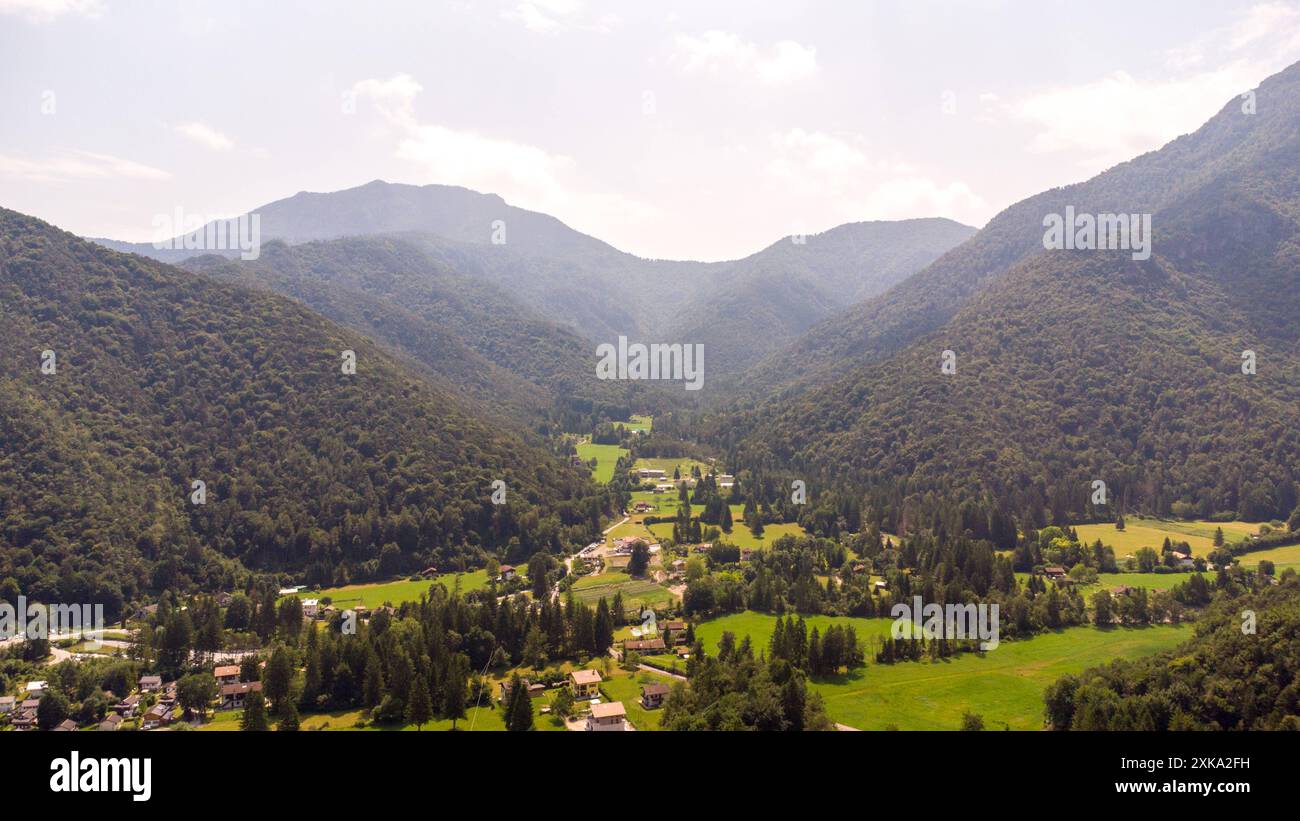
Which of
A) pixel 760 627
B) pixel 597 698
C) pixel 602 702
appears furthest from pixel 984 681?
pixel 597 698

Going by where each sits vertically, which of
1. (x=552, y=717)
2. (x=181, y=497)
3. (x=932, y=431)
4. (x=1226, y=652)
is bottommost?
(x=552, y=717)

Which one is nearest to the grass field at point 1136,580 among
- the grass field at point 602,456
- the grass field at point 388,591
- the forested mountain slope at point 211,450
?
the forested mountain slope at point 211,450

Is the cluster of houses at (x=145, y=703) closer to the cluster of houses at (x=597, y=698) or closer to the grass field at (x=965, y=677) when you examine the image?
the cluster of houses at (x=597, y=698)

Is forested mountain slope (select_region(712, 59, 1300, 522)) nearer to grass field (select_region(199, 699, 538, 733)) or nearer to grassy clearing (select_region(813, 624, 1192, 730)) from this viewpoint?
grassy clearing (select_region(813, 624, 1192, 730))

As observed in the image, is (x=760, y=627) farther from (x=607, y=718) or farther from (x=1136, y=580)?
(x=1136, y=580)

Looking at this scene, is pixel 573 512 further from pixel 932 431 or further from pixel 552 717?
pixel 932 431

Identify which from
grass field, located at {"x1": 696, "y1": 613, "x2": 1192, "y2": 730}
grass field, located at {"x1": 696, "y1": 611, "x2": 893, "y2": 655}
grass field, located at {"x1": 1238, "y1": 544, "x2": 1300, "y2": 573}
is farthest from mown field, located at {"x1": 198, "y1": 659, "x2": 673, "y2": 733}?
grass field, located at {"x1": 1238, "y1": 544, "x2": 1300, "y2": 573}
